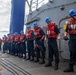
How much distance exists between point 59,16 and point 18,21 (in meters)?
6.23

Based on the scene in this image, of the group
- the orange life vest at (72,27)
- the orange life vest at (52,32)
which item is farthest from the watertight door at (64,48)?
the orange life vest at (72,27)

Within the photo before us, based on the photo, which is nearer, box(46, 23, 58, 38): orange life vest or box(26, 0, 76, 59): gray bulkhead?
box(46, 23, 58, 38): orange life vest

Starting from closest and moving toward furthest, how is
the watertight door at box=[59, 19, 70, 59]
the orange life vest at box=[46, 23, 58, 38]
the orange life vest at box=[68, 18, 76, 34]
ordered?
1. the orange life vest at box=[68, 18, 76, 34]
2. the orange life vest at box=[46, 23, 58, 38]
3. the watertight door at box=[59, 19, 70, 59]

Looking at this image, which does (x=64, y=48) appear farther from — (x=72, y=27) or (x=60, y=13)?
(x=72, y=27)

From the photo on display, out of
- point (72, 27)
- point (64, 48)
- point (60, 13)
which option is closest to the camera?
point (72, 27)

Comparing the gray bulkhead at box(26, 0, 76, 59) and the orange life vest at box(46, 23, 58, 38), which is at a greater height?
the gray bulkhead at box(26, 0, 76, 59)

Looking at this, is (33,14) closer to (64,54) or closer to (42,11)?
(42,11)

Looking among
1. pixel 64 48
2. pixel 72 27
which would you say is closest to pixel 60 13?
pixel 64 48

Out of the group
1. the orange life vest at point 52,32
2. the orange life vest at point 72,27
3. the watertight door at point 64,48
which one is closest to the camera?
the orange life vest at point 72,27

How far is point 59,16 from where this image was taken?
743 cm

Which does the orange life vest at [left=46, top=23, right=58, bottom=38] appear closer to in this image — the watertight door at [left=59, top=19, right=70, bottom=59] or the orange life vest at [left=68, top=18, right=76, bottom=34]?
the orange life vest at [left=68, top=18, right=76, bottom=34]

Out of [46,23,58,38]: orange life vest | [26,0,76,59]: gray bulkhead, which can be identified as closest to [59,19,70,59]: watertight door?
[26,0,76,59]: gray bulkhead

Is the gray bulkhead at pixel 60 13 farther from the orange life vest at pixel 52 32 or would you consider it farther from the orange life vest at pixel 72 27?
the orange life vest at pixel 72 27

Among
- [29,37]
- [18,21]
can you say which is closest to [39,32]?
[29,37]
